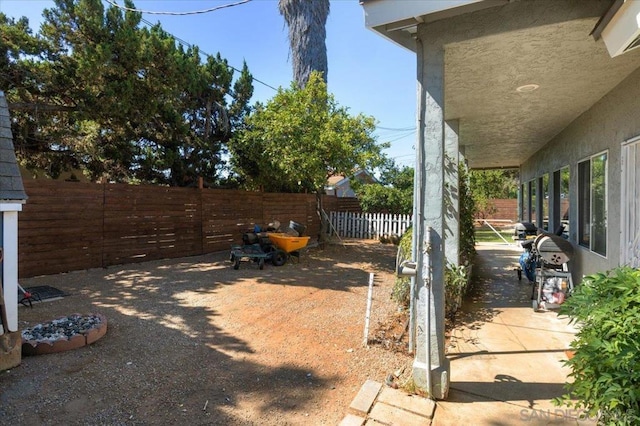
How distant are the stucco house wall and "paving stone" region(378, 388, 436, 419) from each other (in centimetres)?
307

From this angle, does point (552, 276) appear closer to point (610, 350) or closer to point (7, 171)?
point (610, 350)

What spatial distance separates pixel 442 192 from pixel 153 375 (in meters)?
2.95

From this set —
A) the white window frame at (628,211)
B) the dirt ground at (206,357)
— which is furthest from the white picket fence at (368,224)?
the white window frame at (628,211)

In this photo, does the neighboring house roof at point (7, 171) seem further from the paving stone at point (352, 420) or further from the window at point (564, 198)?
the window at point (564, 198)

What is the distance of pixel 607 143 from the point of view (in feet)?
14.6

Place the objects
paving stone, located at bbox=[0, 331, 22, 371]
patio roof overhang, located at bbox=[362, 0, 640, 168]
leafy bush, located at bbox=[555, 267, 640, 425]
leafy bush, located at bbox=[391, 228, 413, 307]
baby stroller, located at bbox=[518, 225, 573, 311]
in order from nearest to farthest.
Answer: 1. leafy bush, located at bbox=[555, 267, 640, 425]
2. patio roof overhang, located at bbox=[362, 0, 640, 168]
3. paving stone, located at bbox=[0, 331, 22, 371]
4. leafy bush, located at bbox=[391, 228, 413, 307]
5. baby stroller, located at bbox=[518, 225, 573, 311]

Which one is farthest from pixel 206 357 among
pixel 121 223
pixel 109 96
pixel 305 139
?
pixel 305 139

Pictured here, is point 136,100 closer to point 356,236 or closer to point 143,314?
point 143,314

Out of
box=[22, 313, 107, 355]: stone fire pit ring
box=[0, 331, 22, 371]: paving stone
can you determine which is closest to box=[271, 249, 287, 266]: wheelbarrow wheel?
box=[22, 313, 107, 355]: stone fire pit ring

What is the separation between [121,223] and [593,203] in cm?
883

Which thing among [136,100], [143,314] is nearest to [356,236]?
[136,100]

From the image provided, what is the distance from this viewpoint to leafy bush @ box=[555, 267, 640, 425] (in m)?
1.79

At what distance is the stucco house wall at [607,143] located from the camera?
3.87 m

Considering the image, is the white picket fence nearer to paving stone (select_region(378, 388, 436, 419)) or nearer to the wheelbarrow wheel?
the wheelbarrow wheel
